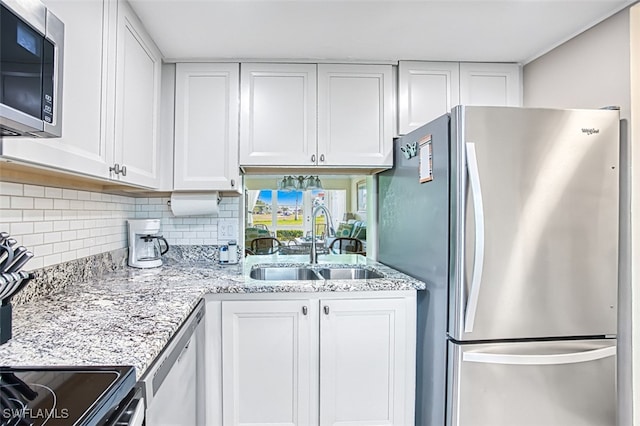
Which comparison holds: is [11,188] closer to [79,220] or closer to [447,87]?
[79,220]

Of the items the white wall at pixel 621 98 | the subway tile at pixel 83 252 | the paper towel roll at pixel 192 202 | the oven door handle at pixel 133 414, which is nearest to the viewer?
the oven door handle at pixel 133 414

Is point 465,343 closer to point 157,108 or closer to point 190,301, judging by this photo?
point 190,301

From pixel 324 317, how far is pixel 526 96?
1790mm

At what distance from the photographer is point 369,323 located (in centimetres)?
183

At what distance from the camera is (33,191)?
1.42 metres

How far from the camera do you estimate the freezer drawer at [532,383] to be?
5.09 feet

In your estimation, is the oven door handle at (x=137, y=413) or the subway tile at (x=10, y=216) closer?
the oven door handle at (x=137, y=413)

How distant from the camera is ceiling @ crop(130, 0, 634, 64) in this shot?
163 centimetres

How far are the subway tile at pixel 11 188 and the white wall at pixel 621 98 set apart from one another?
2.43 m

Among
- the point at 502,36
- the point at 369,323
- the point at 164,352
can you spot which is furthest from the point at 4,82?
the point at 502,36

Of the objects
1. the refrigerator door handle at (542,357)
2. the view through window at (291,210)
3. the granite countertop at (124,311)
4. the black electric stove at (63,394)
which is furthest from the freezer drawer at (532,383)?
the view through window at (291,210)

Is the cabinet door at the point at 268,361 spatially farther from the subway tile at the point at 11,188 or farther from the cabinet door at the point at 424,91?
the cabinet door at the point at 424,91

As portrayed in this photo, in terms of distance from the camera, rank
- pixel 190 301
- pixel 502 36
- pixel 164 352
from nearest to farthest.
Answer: pixel 164 352, pixel 190 301, pixel 502 36

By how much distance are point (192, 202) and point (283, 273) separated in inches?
28.9
